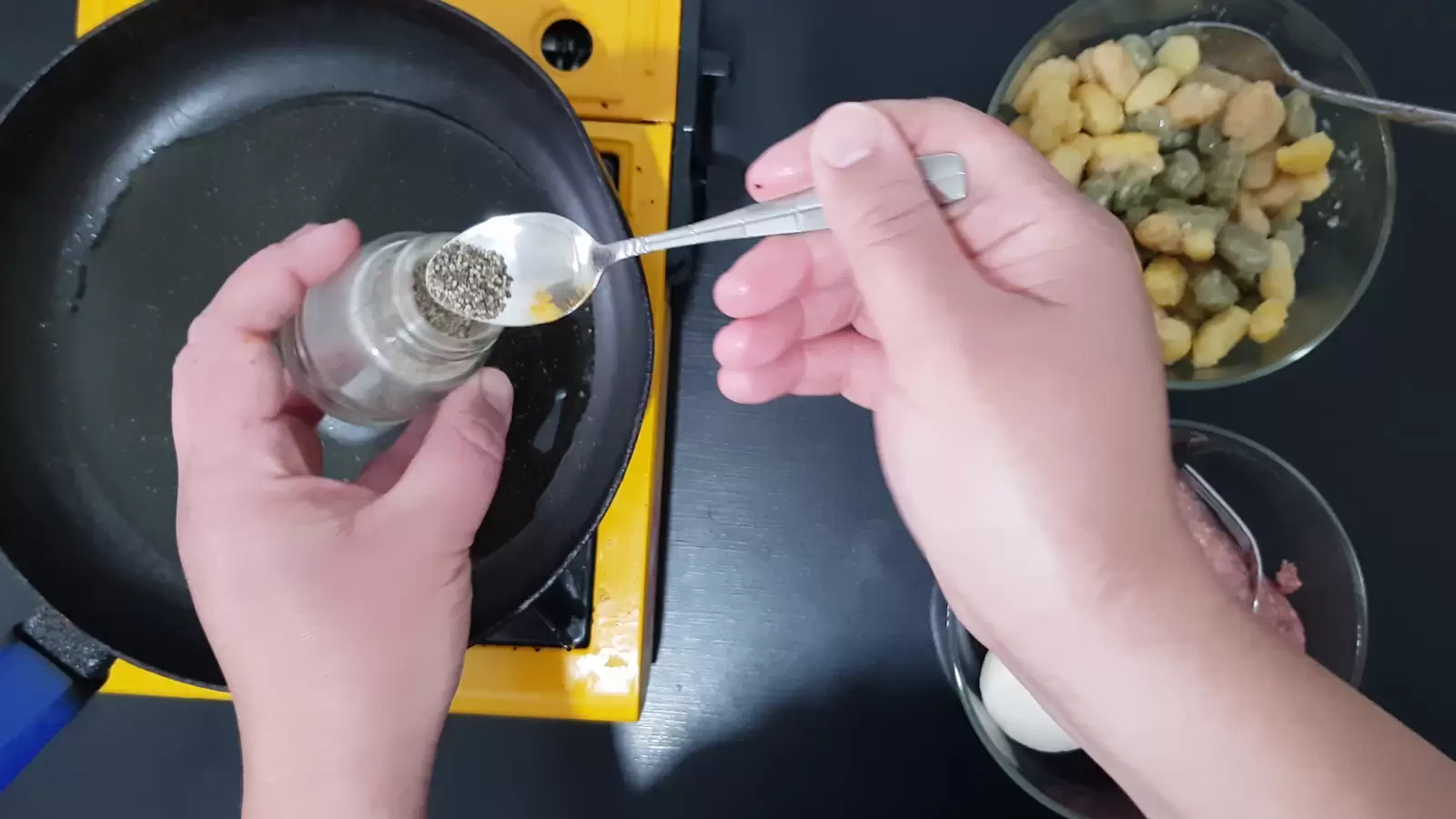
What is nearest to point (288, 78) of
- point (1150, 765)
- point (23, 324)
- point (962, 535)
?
point (23, 324)

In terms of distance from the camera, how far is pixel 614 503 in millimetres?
567

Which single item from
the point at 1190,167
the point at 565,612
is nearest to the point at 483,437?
the point at 565,612

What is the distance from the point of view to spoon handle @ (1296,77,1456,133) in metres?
0.57

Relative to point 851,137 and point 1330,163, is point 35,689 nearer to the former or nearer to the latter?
point 851,137

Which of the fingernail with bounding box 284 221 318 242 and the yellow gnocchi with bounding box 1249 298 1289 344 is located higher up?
the fingernail with bounding box 284 221 318 242

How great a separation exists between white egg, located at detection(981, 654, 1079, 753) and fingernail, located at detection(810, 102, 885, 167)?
0.34m

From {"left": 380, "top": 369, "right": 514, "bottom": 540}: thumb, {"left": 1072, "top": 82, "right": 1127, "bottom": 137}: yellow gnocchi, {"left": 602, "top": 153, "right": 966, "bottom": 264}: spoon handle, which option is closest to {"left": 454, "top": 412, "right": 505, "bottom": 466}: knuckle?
{"left": 380, "top": 369, "right": 514, "bottom": 540}: thumb

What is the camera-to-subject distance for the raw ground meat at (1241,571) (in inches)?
23.6

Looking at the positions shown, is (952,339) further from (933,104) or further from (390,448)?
(390,448)

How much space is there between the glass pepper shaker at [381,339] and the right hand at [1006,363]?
0.21 m

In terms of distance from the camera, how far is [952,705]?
0.68 m

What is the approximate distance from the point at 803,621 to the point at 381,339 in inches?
13.7

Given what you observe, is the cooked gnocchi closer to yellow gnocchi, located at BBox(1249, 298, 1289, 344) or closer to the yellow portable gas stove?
yellow gnocchi, located at BBox(1249, 298, 1289, 344)

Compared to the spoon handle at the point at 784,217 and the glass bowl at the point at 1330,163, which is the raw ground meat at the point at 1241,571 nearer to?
the glass bowl at the point at 1330,163
